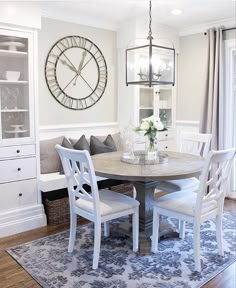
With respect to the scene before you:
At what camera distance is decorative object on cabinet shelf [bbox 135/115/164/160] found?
3.00 metres

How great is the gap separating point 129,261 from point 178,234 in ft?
2.30

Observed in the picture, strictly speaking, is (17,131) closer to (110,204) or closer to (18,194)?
(18,194)

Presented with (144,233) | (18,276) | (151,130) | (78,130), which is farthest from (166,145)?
(18,276)

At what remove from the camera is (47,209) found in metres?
3.50

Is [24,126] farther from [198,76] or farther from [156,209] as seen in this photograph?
[198,76]

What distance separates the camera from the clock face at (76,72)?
393 centimetres

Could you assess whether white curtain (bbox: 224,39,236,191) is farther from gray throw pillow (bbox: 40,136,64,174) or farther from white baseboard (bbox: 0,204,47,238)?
white baseboard (bbox: 0,204,47,238)

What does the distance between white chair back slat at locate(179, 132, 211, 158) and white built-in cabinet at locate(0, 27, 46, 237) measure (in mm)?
1794

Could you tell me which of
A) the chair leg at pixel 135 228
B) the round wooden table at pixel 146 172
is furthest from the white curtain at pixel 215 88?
the chair leg at pixel 135 228

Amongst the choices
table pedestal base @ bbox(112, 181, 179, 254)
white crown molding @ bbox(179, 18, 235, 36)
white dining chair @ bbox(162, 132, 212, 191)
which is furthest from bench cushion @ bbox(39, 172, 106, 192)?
white crown molding @ bbox(179, 18, 235, 36)

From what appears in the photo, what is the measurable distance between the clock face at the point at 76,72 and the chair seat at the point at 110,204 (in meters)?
1.69

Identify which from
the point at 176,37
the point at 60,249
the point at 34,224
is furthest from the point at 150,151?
the point at 176,37

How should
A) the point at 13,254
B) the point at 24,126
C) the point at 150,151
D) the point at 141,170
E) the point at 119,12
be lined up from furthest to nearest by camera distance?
1. the point at 119,12
2. the point at 24,126
3. the point at 150,151
4. the point at 13,254
5. the point at 141,170

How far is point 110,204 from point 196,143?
162 centimetres
